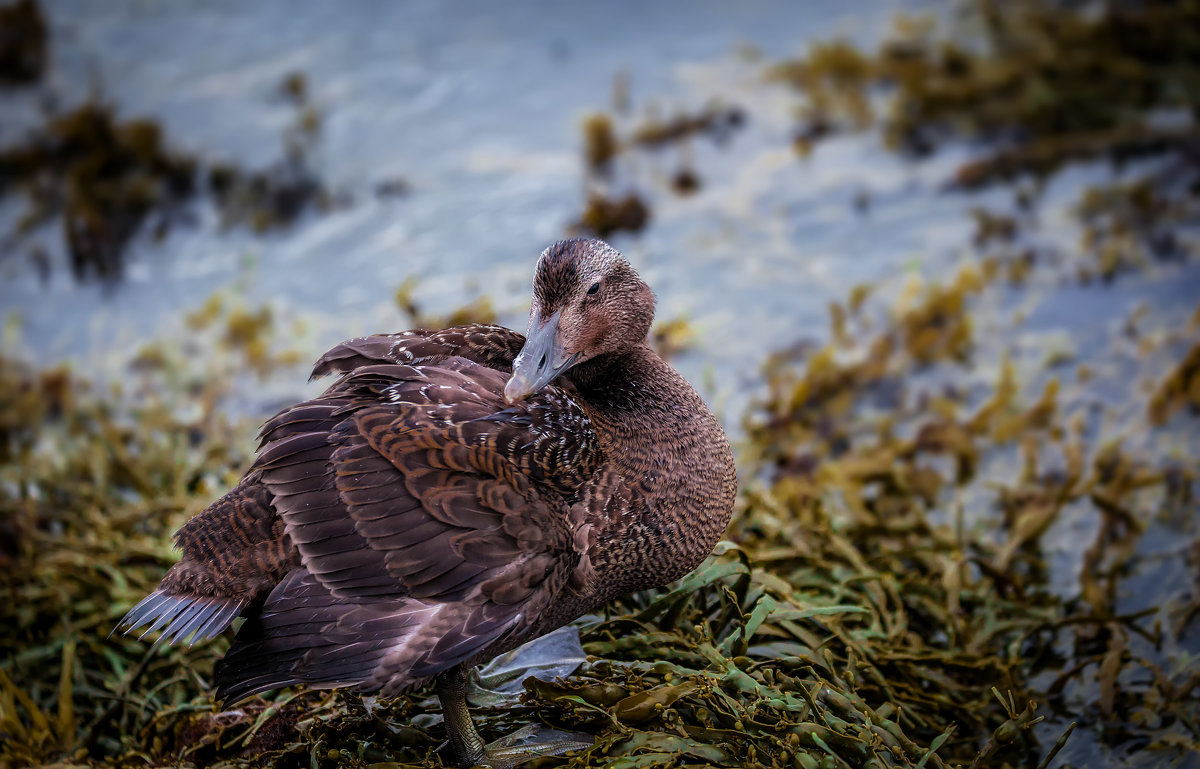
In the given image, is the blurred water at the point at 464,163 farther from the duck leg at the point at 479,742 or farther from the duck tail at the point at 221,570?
the duck tail at the point at 221,570

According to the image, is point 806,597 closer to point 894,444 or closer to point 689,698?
point 689,698

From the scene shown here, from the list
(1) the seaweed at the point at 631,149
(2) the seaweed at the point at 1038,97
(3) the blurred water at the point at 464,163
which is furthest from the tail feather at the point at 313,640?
(2) the seaweed at the point at 1038,97

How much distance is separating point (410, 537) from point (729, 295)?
3.30 metres

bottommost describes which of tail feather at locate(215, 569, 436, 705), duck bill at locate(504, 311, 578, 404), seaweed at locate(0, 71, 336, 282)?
tail feather at locate(215, 569, 436, 705)

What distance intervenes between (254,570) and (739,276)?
3.56 meters

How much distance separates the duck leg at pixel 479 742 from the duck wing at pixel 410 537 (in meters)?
0.27

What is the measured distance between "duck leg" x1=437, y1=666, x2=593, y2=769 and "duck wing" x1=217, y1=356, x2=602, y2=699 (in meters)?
0.27

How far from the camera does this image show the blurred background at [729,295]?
329 centimetres

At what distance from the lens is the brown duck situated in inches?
97.3

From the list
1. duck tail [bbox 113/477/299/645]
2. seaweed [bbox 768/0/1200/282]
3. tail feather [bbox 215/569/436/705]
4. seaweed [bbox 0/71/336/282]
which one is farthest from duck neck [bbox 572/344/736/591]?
seaweed [bbox 0/71/336/282]

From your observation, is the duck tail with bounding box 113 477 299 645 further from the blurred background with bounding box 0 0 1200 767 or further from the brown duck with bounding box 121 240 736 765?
the blurred background with bounding box 0 0 1200 767

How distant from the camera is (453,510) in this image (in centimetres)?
252

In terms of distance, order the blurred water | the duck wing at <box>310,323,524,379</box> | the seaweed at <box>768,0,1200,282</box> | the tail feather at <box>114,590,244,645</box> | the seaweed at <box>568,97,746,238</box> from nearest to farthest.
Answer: the tail feather at <box>114,590,244,645</box> → the duck wing at <box>310,323,524,379</box> → the blurred water → the seaweed at <box>568,97,746,238</box> → the seaweed at <box>768,0,1200,282</box>

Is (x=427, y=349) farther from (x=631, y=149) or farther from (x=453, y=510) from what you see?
(x=631, y=149)
